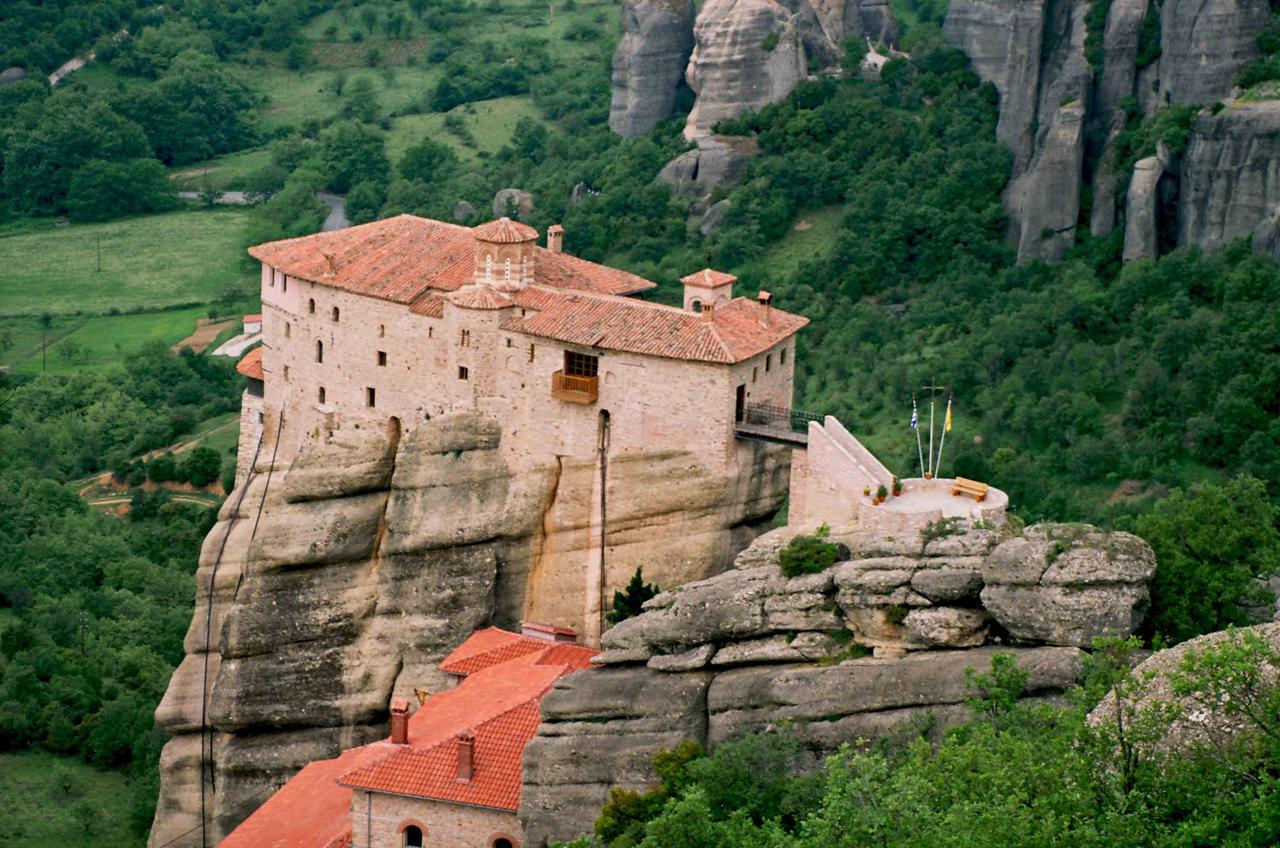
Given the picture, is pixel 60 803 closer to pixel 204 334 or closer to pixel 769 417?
pixel 769 417

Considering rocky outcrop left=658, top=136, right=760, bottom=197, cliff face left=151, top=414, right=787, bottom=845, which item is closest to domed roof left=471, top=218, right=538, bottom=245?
cliff face left=151, top=414, right=787, bottom=845

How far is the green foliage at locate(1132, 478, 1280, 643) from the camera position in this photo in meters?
56.2

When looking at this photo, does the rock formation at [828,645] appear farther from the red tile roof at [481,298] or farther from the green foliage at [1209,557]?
the red tile roof at [481,298]

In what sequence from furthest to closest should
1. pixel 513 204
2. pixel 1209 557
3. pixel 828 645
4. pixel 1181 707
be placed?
pixel 513 204
pixel 1209 557
pixel 828 645
pixel 1181 707

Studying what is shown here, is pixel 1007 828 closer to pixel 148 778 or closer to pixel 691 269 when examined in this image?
pixel 148 778

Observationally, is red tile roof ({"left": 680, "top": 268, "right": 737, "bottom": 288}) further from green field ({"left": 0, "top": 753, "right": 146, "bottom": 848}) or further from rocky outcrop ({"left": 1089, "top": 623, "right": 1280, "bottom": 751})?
green field ({"left": 0, "top": 753, "right": 146, "bottom": 848})

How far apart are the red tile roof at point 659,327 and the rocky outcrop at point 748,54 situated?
45.2 meters

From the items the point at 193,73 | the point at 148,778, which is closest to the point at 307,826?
the point at 148,778

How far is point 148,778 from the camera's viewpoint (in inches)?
3068

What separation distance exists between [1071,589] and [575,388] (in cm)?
1512

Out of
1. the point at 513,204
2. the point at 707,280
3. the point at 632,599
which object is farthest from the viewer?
the point at 513,204

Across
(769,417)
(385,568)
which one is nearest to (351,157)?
(385,568)

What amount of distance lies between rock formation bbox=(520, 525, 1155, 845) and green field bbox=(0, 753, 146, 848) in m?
21.9

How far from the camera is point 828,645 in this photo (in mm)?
56781
